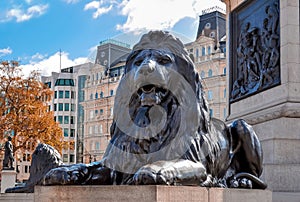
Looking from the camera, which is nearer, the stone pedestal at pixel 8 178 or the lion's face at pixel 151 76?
the lion's face at pixel 151 76

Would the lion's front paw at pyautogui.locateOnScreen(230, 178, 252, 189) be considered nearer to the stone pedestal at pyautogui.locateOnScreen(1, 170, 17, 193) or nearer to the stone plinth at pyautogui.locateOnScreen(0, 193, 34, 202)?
the stone plinth at pyautogui.locateOnScreen(0, 193, 34, 202)

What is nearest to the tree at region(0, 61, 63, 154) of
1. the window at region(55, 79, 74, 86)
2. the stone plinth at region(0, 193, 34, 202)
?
the stone plinth at region(0, 193, 34, 202)

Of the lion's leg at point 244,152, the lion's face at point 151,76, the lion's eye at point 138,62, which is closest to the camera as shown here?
the lion's face at point 151,76

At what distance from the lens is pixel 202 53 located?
54.8 m

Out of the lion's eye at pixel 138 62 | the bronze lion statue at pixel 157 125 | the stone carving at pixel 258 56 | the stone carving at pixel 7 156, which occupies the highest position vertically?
the stone carving at pixel 258 56

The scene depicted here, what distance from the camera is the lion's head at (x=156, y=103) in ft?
15.2

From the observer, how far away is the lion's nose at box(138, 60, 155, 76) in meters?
4.57

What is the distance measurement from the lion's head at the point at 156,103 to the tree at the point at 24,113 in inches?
1122

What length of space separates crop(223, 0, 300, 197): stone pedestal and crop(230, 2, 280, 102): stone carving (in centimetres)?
24

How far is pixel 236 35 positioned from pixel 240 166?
24.6 feet

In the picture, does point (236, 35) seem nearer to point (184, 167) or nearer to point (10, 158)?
point (184, 167)

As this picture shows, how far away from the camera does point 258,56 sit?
37.4ft

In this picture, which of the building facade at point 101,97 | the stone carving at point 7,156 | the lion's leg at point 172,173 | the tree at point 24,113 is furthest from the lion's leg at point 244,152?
the building facade at point 101,97

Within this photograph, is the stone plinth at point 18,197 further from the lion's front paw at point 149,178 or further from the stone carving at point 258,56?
the stone carving at point 258,56
